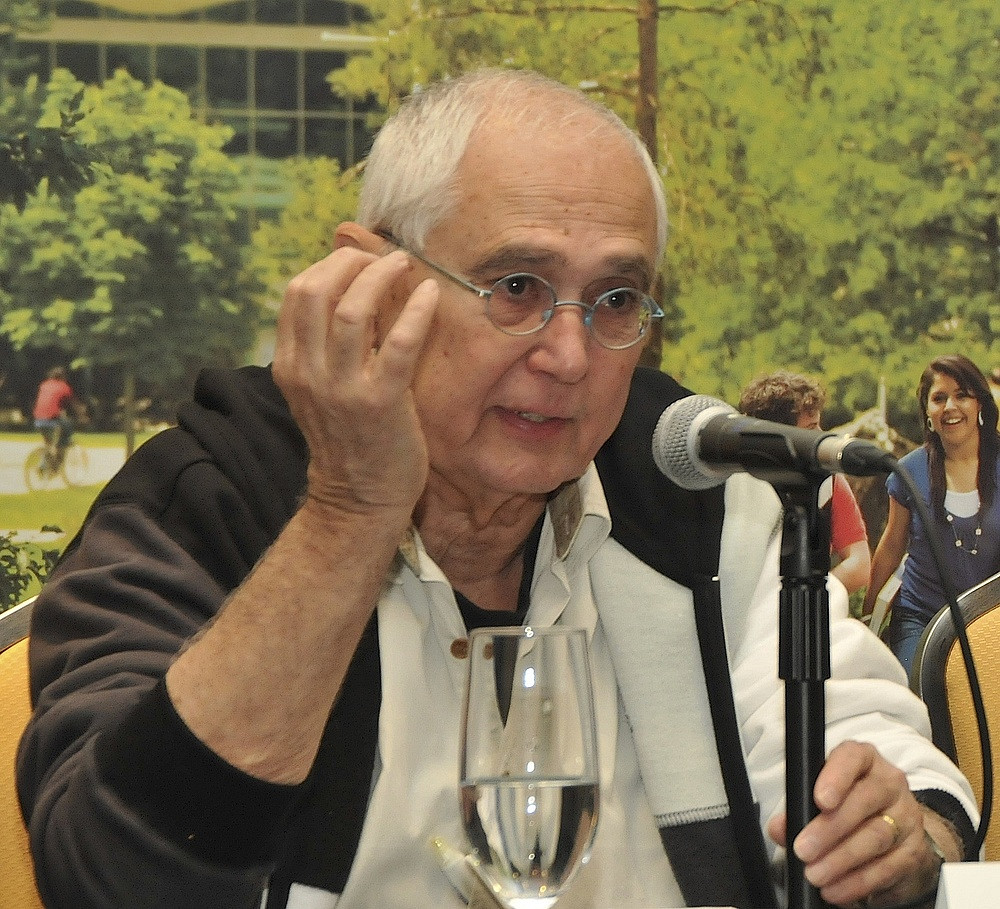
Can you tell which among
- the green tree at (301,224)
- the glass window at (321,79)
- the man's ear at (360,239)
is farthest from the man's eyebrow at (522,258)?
the glass window at (321,79)

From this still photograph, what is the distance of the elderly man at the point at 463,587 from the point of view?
1125 mm

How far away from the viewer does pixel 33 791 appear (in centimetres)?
130

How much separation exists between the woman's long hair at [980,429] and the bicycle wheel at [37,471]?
6.00 feet

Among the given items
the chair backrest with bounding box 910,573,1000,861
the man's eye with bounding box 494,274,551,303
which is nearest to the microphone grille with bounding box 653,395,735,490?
the man's eye with bounding box 494,274,551,303

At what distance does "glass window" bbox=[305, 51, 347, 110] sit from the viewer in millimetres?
2814

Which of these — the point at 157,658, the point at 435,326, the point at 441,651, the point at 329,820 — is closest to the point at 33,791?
the point at 157,658

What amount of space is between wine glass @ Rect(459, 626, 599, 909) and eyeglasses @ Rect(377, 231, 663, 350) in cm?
67

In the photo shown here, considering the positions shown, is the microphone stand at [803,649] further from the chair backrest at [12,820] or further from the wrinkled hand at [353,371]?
the chair backrest at [12,820]

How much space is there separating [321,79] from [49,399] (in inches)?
34.7

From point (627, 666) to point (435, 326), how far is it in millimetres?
478

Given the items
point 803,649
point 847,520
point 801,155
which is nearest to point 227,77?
point 801,155

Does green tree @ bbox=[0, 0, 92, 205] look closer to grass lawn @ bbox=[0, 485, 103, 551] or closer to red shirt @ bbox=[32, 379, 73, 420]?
red shirt @ bbox=[32, 379, 73, 420]

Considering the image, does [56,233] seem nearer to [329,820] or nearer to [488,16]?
[488,16]

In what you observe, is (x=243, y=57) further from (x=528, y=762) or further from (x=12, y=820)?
(x=528, y=762)
